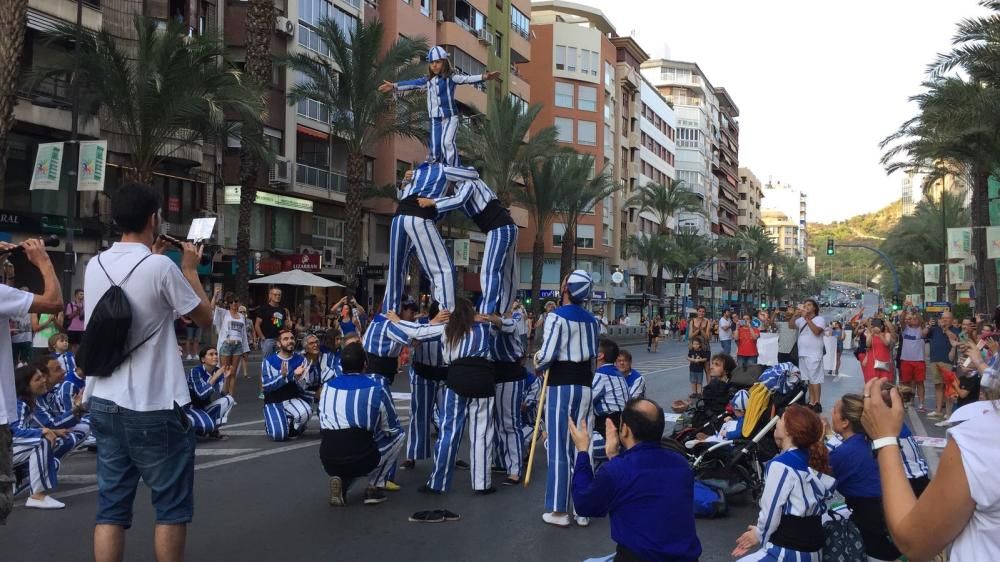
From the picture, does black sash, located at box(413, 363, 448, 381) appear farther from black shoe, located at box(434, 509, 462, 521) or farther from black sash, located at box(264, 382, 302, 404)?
black sash, located at box(264, 382, 302, 404)

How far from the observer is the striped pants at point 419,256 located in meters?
8.73

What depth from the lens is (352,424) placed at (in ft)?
24.2

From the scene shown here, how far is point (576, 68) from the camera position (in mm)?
67875

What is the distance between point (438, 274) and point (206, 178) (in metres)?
26.6

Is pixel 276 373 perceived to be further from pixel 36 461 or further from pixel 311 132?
pixel 311 132

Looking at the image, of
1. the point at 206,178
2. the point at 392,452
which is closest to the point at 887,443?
the point at 392,452

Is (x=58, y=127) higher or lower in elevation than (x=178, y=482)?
higher

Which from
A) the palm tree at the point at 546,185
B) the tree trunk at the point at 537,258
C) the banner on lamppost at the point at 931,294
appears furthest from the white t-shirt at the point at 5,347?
the banner on lamppost at the point at 931,294

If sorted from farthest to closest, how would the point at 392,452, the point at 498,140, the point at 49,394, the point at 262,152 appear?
the point at 498,140, the point at 262,152, the point at 49,394, the point at 392,452

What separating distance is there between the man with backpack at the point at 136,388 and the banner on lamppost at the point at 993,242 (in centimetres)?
3018

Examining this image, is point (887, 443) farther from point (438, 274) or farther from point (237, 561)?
point (438, 274)

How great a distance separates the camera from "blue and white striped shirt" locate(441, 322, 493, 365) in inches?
307

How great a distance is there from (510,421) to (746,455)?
2.16m

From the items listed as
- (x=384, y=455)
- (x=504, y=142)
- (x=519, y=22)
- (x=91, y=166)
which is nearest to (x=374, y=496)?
(x=384, y=455)
